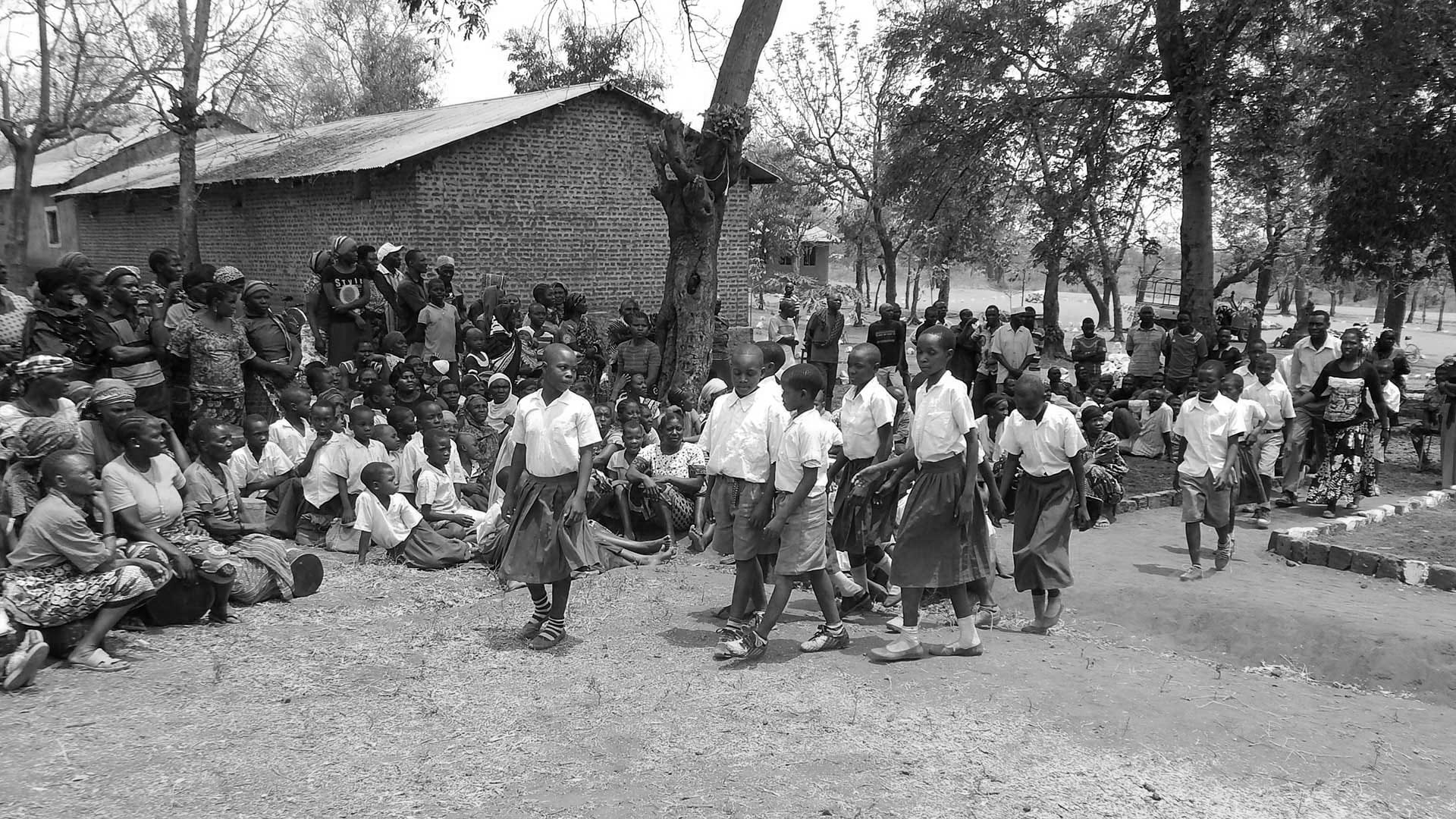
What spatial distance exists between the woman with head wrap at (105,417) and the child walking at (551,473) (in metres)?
1.89

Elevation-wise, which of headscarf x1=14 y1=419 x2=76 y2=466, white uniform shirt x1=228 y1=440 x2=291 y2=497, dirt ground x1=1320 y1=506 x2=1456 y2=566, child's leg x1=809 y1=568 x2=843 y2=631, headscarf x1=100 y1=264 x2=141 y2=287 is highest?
headscarf x1=100 y1=264 x2=141 y2=287

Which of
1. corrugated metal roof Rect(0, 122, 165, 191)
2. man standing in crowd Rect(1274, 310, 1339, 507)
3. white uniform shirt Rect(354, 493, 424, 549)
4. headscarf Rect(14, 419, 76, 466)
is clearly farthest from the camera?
corrugated metal roof Rect(0, 122, 165, 191)

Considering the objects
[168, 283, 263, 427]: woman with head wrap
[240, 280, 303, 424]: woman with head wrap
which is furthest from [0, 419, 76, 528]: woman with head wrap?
[240, 280, 303, 424]: woman with head wrap

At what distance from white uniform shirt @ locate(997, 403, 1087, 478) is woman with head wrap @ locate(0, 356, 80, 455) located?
506 centimetres

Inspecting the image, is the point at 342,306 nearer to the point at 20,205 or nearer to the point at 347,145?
the point at 347,145

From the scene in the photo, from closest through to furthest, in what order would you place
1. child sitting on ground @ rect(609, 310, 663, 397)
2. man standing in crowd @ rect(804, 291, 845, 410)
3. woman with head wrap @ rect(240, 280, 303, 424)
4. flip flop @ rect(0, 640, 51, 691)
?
flip flop @ rect(0, 640, 51, 691), woman with head wrap @ rect(240, 280, 303, 424), child sitting on ground @ rect(609, 310, 663, 397), man standing in crowd @ rect(804, 291, 845, 410)

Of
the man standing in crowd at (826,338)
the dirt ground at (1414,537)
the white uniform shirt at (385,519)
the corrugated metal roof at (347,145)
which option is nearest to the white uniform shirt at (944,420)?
the white uniform shirt at (385,519)

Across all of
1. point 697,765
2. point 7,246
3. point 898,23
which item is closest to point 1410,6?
point 898,23

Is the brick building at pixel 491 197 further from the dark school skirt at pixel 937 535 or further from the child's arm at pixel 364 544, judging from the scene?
the dark school skirt at pixel 937 535

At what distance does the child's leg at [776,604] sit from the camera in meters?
5.51

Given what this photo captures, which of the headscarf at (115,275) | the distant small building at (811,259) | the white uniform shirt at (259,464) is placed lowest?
the white uniform shirt at (259,464)

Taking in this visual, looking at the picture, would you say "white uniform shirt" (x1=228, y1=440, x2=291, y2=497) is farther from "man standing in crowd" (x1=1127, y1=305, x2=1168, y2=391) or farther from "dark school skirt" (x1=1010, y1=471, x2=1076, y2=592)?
"man standing in crowd" (x1=1127, y1=305, x2=1168, y2=391)

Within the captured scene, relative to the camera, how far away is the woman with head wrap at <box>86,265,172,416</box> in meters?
7.36

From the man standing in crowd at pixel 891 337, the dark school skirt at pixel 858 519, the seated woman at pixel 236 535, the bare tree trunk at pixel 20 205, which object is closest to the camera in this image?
the seated woman at pixel 236 535
